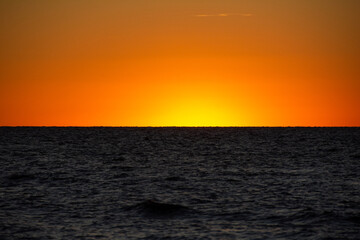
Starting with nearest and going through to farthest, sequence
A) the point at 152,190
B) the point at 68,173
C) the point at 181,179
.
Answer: the point at 152,190 → the point at 181,179 → the point at 68,173

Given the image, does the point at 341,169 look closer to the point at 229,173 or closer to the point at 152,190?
the point at 229,173

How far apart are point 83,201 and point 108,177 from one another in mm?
13972

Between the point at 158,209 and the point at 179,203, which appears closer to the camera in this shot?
the point at 158,209

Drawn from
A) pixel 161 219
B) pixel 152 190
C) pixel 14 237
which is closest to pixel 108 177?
pixel 152 190

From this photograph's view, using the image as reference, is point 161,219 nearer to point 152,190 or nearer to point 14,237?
point 14,237

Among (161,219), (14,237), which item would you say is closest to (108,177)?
(161,219)

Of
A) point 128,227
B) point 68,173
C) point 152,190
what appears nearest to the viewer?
point 128,227

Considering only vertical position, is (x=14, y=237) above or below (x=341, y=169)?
below

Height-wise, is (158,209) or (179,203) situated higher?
(179,203)

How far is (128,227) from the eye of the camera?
25.7 m

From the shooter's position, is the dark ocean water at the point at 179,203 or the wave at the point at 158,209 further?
the wave at the point at 158,209

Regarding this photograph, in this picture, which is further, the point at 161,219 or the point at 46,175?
the point at 46,175

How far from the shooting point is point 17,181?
4231cm

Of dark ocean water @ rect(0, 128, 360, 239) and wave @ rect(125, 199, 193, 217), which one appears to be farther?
wave @ rect(125, 199, 193, 217)
